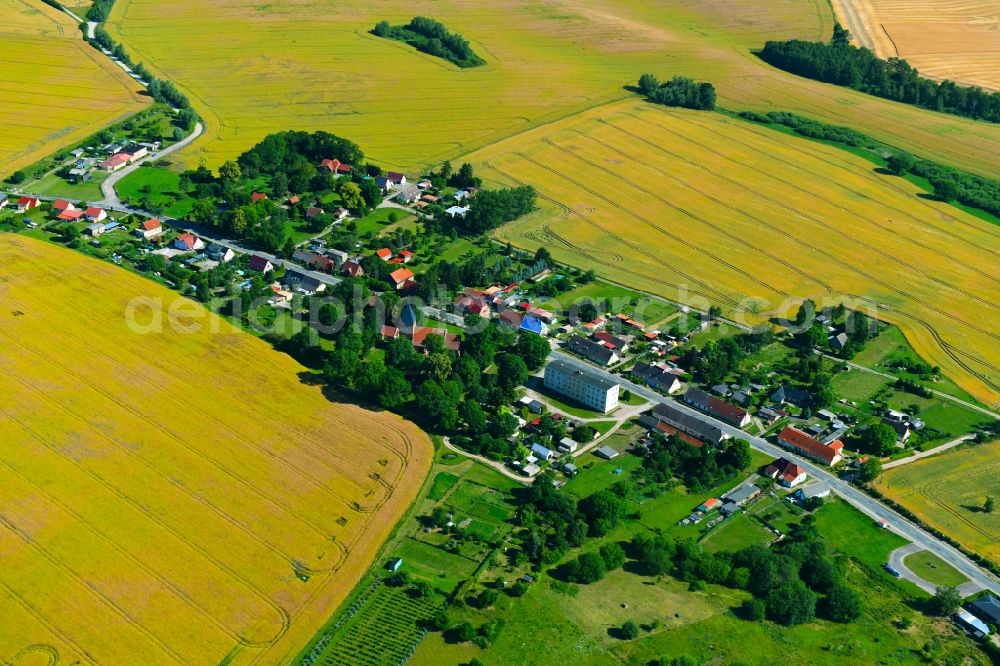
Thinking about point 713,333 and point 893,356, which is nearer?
point 893,356

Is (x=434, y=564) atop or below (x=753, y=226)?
below

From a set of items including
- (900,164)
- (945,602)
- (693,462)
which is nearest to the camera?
(945,602)

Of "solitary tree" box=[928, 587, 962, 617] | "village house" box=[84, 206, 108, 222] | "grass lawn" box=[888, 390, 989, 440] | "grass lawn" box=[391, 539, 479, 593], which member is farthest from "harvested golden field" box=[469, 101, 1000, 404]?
"grass lawn" box=[391, 539, 479, 593]

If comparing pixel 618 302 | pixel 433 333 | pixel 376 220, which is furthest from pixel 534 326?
Result: pixel 376 220

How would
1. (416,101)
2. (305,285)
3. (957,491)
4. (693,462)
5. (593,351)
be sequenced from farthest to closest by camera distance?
(416,101) → (305,285) → (593,351) → (693,462) → (957,491)

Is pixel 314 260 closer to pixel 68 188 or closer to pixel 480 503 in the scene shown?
pixel 68 188

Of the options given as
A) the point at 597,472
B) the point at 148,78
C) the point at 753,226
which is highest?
the point at 753,226

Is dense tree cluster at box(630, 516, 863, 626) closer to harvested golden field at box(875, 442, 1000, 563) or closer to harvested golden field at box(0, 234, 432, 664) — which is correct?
harvested golden field at box(875, 442, 1000, 563)
